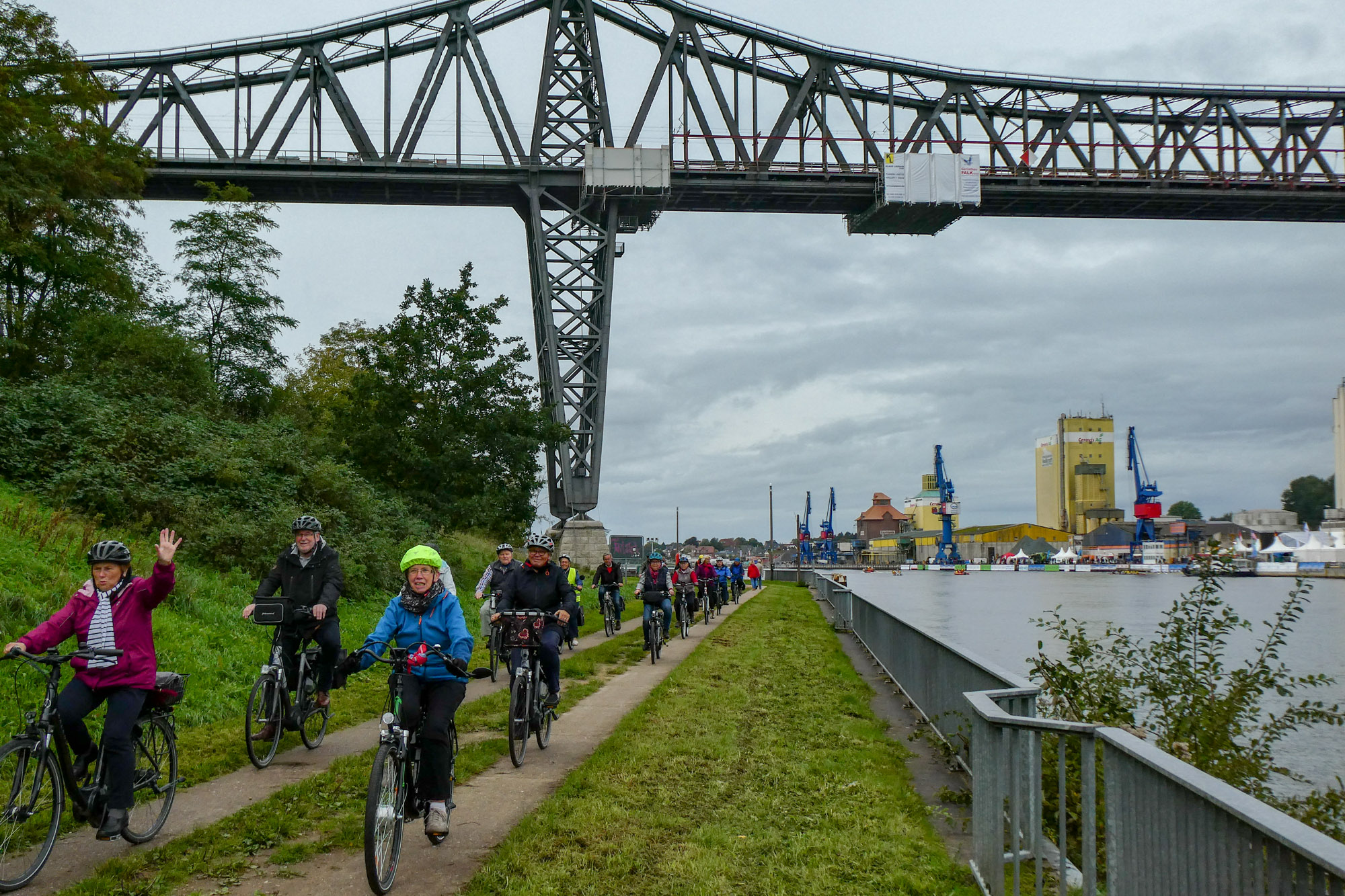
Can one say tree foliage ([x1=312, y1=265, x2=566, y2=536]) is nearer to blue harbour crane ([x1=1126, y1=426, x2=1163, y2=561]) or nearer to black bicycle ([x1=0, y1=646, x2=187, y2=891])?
black bicycle ([x1=0, y1=646, x2=187, y2=891])

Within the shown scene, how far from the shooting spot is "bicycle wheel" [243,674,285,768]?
29.1ft

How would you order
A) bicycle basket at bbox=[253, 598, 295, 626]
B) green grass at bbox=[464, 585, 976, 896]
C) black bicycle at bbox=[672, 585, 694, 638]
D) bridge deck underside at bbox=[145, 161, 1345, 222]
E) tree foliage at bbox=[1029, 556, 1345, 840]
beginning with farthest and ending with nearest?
bridge deck underside at bbox=[145, 161, 1345, 222], black bicycle at bbox=[672, 585, 694, 638], bicycle basket at bbox=[253, 598, 295, 626], tree foliage at bbox=[1029, 556, 1345, 840], green grass at bbox=[464, 585, 976, 896]

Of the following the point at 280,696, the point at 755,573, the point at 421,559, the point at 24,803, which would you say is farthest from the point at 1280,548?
the point at 24,803

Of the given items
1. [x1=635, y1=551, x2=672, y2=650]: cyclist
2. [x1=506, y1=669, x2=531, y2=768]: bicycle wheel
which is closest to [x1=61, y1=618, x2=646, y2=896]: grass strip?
[x1=506, y1=669, x2=531, y2=768]: bicycle wheel

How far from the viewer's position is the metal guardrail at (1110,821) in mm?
2949

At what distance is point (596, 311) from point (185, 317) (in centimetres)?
1440

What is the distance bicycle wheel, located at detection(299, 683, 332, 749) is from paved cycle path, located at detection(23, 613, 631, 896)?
90mm

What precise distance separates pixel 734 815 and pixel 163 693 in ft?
12.4

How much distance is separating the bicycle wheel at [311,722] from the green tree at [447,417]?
59.8 ft

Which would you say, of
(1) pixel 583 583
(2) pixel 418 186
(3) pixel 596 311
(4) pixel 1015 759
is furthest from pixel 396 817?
(2) pixel 418 186

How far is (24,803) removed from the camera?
5832 millimetres

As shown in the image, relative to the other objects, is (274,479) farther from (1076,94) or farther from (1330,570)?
(1330,570)

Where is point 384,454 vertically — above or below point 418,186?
below

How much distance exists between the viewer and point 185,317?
112 ft
